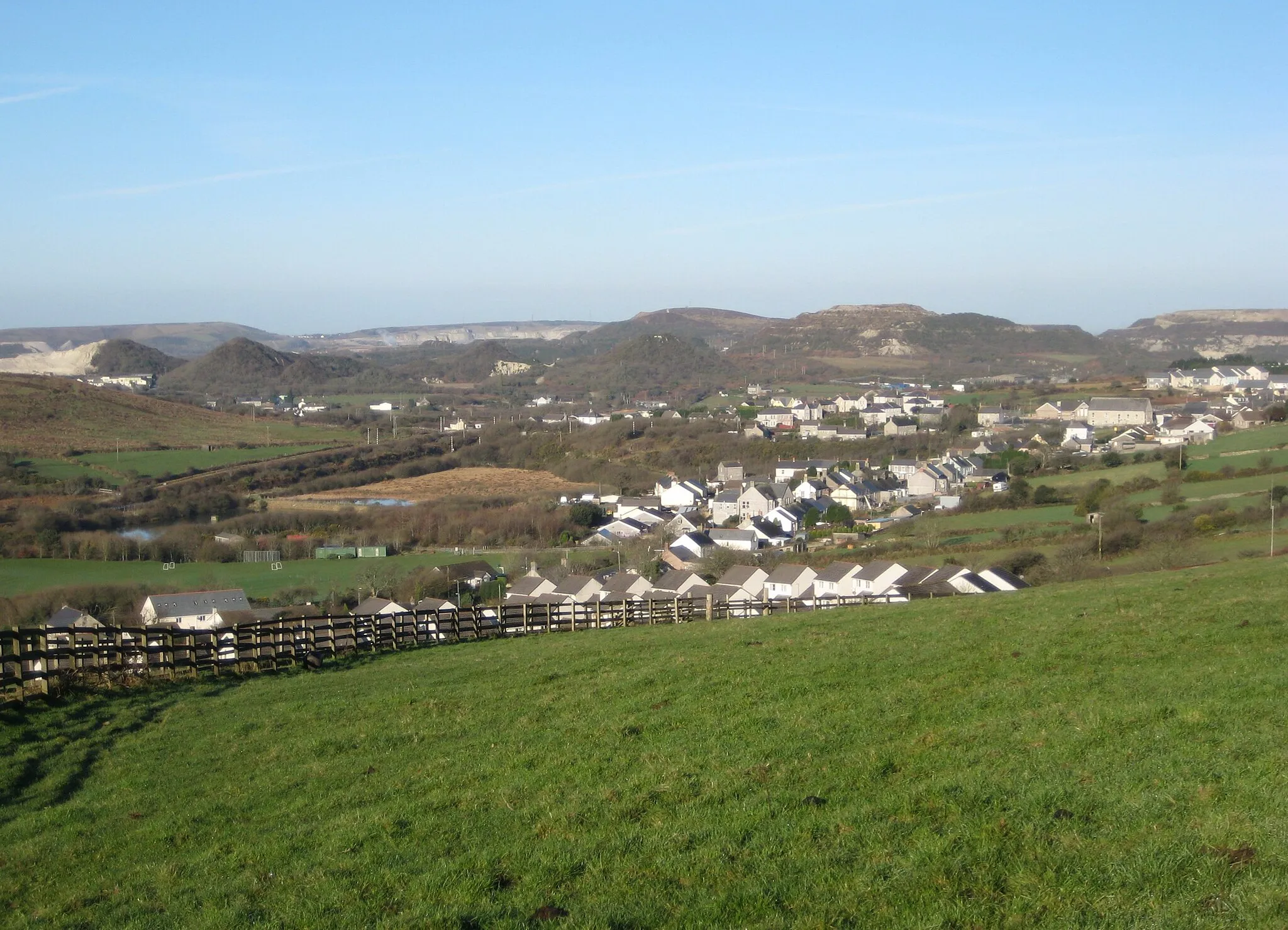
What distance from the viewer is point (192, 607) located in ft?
101

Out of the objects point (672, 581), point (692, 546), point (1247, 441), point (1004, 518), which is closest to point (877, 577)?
point (672, 581)

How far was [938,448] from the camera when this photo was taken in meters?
74.4

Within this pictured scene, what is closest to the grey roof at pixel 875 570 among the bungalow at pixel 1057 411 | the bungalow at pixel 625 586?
the bungalow at pixel 625 586

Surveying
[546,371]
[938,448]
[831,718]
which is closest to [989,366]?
[546,371]

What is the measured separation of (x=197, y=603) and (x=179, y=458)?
113 feet

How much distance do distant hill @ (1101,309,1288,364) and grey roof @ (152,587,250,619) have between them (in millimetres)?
129854

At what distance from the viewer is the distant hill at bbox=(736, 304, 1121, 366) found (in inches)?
5827

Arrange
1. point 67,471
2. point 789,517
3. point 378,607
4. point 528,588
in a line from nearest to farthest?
point 378,607 < point 528,588 < point 67,471 < point 789,517

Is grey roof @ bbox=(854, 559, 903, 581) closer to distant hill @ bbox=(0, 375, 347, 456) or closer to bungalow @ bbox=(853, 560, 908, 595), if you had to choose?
bungalow @ bbox=(853, 560, 908, 595)

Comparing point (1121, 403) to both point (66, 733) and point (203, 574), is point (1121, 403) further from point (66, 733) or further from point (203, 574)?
point (66, 733)

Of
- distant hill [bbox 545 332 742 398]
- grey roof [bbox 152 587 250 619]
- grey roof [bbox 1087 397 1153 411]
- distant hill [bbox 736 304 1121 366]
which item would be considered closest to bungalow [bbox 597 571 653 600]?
grey roof [bbox 152 587 250 619]

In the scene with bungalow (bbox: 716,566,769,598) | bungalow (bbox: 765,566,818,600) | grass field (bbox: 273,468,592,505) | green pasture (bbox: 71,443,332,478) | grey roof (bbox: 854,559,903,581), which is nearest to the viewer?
grey roof (bbox: 854,559,903,581)

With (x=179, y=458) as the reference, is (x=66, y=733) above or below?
above

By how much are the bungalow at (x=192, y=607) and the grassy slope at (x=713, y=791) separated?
643 inches
